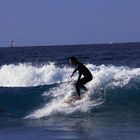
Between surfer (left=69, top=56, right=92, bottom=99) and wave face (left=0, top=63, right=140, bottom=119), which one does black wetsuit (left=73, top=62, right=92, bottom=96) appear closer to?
surfer (left=69, top=56, right=92, bottom=99)

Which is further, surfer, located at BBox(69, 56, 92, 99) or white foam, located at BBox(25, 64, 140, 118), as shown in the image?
white foam, located at BBox(25, 64, 140, 118)

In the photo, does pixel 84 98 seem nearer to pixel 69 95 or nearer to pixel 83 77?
pixel 69 95

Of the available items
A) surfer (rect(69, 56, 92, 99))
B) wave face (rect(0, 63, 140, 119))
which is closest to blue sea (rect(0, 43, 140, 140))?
wave face (rect(0, 63, 140, 119))

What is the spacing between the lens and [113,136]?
41.4 feet

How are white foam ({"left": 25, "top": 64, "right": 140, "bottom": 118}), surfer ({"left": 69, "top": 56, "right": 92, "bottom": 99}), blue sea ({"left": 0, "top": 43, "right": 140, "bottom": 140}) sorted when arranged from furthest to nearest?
white foam ({"left": 25, "top": 64, "right": 140, "bottom": 118}) < surfer ({"left": 69, "top": 56, "right": 92, "bottom": 99}) < blue sea ({"left": 0, "top": 43, "right": 140, "bottom": 140})

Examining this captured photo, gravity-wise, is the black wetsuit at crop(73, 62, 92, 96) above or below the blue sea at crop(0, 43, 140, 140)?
above

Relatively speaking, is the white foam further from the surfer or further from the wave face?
the surfer

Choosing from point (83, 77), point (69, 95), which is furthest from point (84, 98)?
point (83, 77)

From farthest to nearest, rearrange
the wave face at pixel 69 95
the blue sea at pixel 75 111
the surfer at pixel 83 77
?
1. the wave face at pixel 69 95
2. the surfer at pixel 83 77
3. the blue sea at pixel 75 111

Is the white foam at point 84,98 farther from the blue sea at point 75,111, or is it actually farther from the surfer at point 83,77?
the surfer at point 83,77

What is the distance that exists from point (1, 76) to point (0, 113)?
501 inches

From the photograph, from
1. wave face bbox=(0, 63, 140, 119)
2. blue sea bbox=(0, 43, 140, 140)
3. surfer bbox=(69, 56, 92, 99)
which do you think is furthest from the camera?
wave face bbox=(0, 63, 140, 119)

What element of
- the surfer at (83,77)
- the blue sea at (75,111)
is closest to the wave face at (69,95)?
the blue sea at (75,111)

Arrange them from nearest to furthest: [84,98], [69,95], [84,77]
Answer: [84,77]
[84,98]
[69,95]
